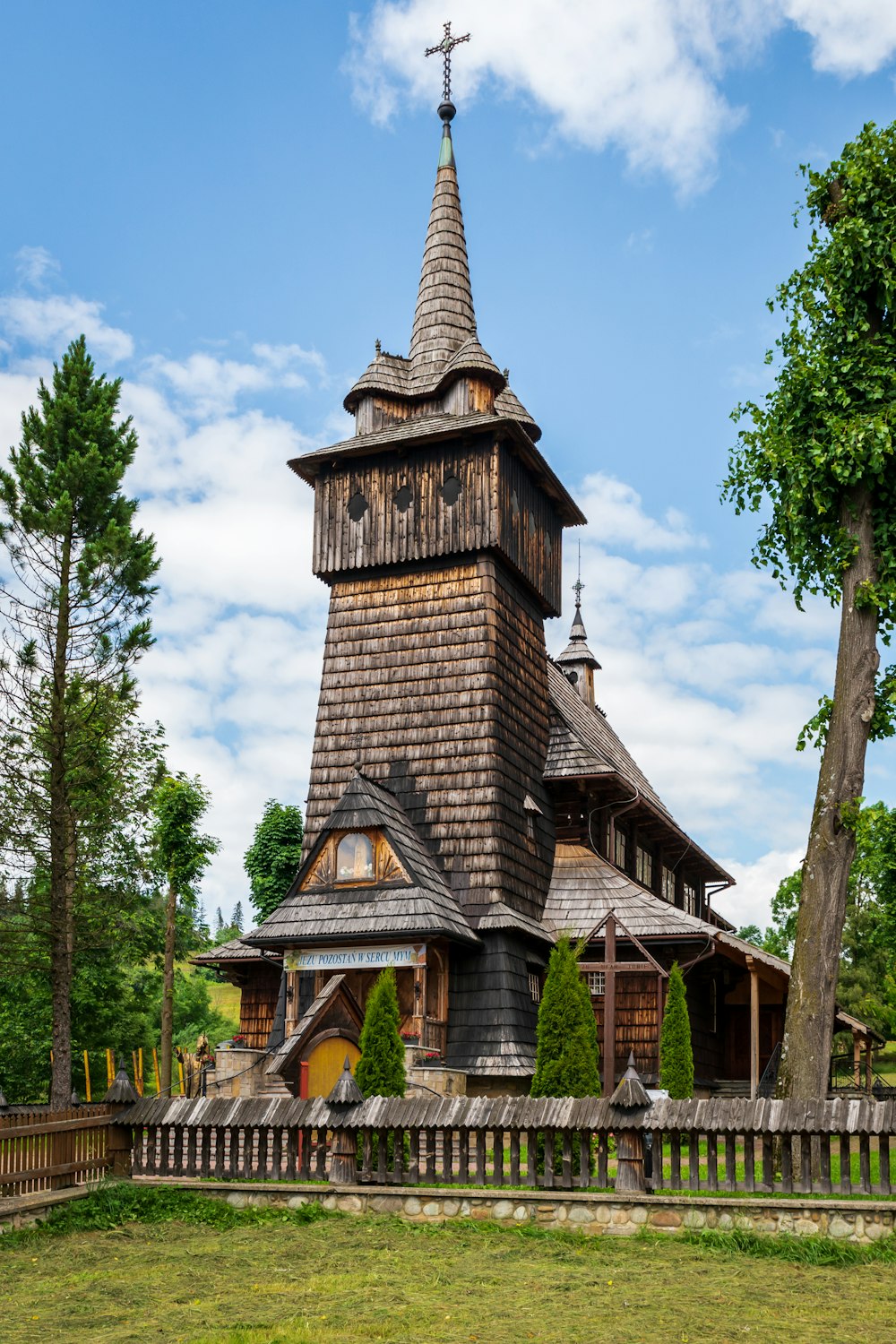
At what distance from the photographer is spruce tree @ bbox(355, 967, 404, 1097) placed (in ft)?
56.9

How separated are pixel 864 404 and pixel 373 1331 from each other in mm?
11472

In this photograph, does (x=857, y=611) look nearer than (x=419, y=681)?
Yes

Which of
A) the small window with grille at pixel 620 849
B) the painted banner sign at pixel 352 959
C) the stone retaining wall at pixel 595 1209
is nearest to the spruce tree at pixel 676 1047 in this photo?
the painted banner sign at pixel 352 959

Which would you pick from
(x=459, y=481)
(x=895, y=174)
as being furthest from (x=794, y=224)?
(x=459, y=481)

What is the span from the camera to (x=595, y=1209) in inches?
453

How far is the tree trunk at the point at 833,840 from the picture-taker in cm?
1383

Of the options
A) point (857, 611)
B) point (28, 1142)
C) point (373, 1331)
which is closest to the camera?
point (373, 1331)

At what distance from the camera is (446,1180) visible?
41.1 ft

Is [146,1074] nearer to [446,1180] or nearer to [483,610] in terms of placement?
[483,610]

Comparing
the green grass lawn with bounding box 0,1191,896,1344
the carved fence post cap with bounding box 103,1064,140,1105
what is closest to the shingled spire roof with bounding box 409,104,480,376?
the carved fence post cap with bounding box 103,1064,140,1105

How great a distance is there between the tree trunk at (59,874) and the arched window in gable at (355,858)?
4.27 m

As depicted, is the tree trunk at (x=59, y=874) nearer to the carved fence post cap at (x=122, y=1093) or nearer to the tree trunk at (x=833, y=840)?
the carved fence post cap at (x=122, y=1093)

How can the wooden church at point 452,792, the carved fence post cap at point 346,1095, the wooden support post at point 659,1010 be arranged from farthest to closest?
the wooden support post at point 659,1010 → the wooden church at point 452,792 → the carved fence post cap at point 346,1095

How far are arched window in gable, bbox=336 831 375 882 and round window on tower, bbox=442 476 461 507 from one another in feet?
22.0
